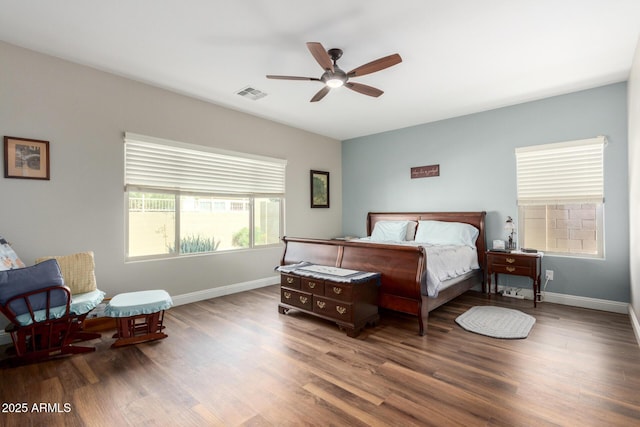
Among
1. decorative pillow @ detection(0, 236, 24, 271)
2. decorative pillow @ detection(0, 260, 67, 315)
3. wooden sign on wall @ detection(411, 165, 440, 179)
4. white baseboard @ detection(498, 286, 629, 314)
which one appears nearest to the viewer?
decorative pillow @ detection(0, 260, 67, 315)

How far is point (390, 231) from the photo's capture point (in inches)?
202

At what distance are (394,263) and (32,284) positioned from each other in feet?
10.0

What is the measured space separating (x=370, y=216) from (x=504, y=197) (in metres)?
2.22

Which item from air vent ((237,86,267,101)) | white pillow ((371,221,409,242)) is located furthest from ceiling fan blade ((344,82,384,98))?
white pillow ((371,221,409,242))

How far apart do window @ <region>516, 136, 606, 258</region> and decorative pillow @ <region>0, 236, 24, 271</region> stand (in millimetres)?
5616

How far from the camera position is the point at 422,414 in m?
1.82

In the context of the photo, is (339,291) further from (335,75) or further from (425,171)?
(425,171)

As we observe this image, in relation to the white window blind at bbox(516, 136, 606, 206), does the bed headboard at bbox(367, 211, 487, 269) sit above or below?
below

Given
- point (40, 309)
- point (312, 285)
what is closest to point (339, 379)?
point (312, 285)

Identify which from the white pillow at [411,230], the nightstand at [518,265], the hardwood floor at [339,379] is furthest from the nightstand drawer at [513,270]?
the white pillow at [411,230]

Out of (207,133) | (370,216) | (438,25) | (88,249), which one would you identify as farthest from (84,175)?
A: (370,216)

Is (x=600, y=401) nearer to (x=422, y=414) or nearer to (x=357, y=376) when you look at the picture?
(x=422, y=414)

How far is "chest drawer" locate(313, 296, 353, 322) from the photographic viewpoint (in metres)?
3.01

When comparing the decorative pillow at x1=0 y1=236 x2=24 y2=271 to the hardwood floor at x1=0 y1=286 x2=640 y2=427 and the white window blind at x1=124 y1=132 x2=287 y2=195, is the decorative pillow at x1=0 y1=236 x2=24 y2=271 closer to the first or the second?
the hardwood floor at x1=0 y1=286 x2=640 y2=427
